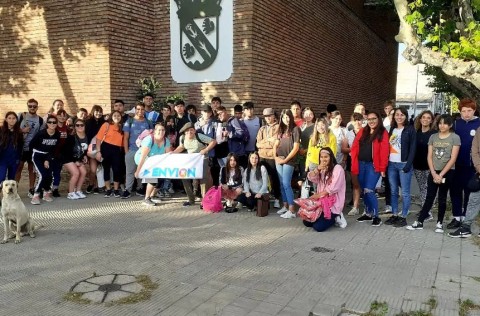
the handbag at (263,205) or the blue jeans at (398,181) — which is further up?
the blue jeans at (398,181)

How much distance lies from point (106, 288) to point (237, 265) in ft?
4.94

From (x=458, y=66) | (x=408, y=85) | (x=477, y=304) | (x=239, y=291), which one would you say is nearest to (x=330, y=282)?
(x=239, y=291)

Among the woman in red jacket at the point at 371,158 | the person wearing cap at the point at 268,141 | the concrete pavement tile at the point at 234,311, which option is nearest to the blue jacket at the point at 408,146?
the woman in red jacket at the point at 371,158

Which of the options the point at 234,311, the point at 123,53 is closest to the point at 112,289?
the point at 234,311

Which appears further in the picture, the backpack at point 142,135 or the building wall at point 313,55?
the building wall at point 313,55

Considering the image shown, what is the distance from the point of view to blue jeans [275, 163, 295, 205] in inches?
289

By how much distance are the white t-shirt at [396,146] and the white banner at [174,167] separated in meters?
3.37

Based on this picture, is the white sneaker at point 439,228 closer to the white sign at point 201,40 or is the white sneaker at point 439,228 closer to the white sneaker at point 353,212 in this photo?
the white sneaker at point 353,212

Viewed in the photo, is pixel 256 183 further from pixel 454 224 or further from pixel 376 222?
pixel 454 224

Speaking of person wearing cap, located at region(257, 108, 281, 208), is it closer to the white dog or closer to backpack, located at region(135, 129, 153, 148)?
backpack, located at region(135, 129, 153, 148)

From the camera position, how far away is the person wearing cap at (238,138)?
26.3ft

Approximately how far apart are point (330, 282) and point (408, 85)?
69727mm

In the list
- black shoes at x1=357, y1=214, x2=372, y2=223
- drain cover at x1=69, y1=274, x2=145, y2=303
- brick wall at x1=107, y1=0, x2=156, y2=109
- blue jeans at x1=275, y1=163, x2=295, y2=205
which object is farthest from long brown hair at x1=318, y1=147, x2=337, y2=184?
brick wall at x1=107, y1=0, x2=156, y2=109

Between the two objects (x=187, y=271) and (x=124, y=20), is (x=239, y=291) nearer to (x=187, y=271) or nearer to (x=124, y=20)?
(x=187, y=271)
